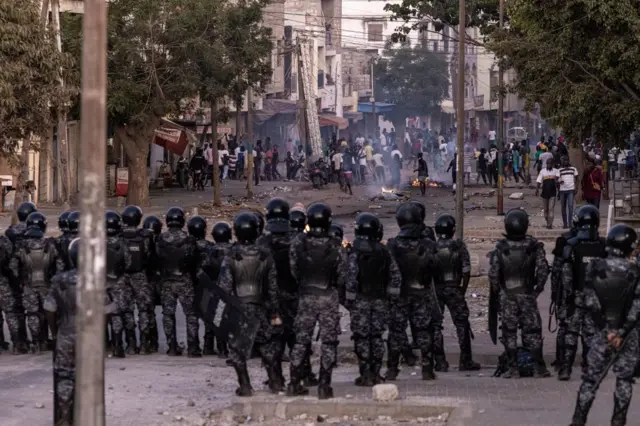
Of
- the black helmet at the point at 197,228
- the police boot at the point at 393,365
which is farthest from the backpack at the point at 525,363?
the black helmet at the point at 197,228

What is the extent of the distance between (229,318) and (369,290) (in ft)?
4.59

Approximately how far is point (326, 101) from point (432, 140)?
15.1m

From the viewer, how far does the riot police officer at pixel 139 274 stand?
1461 cm

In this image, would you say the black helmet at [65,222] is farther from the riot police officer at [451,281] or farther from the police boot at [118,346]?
the riot police officer at [451,281]

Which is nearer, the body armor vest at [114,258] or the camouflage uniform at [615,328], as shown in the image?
the camouflage uniform at [615,328]

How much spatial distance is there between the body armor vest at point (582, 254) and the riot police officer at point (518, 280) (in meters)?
0.29

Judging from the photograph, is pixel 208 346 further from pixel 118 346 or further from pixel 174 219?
pixel 174 219

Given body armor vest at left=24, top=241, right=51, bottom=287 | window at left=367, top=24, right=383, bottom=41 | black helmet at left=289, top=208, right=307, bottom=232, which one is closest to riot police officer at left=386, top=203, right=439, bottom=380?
black helmet at left=289, top=208, right=307, bottom=232

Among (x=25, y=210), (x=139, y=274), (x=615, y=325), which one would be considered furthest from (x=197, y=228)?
(x=615, y=325)

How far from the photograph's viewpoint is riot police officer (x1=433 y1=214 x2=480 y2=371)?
13312mm

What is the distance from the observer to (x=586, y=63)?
74.9ft

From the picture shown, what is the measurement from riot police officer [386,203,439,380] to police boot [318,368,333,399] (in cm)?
130

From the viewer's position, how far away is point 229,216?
34.8 m

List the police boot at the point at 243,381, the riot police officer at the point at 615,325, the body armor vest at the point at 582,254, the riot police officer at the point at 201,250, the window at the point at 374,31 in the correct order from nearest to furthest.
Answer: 1. the riot police officer at the point at 615,325
2. the police boot at the point at 243,381
3. the body armor vest at the point at 582,254
4. the riot police officer at the point at 201,250
5. the window at the point at 374,31
